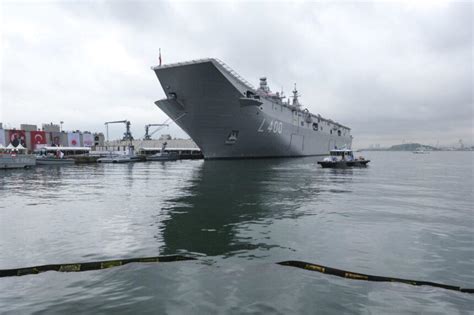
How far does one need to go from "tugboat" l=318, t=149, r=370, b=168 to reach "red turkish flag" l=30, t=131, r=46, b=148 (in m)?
71.2

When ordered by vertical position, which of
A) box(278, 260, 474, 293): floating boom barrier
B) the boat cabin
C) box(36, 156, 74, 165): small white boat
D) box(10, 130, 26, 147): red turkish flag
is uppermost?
box(10, 130, 26, 147): red turkish flag

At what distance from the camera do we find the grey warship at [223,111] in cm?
4429

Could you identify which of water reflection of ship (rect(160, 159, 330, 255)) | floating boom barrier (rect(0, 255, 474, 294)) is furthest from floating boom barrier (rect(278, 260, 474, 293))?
water reflection of ship (rect(160, 159, 330, 255))

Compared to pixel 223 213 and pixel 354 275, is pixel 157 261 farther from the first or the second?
pixel 223 213

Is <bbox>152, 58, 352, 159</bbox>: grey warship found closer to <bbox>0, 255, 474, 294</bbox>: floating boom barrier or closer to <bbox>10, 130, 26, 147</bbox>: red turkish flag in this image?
<bbox>0, 255, 474, 294</bbox>: floating boom barrier

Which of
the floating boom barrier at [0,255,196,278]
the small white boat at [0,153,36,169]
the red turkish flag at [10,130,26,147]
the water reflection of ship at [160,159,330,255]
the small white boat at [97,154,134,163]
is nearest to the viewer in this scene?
the floating boom barrier at [0,255,196,278]

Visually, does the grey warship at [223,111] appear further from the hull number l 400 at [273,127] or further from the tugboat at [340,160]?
the tugboat at [340,160]

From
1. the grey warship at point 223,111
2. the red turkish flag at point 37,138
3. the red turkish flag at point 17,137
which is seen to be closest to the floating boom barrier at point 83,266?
the grey warship at point 223,111

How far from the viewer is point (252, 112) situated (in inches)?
1976

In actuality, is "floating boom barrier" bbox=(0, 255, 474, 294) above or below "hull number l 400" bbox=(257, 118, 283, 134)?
below

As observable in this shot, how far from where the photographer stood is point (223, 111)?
48.7 metres

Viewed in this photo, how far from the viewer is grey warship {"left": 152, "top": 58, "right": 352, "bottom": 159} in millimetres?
44294

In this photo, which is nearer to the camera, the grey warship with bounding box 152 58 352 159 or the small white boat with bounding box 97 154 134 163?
the grey warship with bounding box 152 58 352 159

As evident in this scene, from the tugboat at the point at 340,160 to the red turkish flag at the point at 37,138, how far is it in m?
71.2
